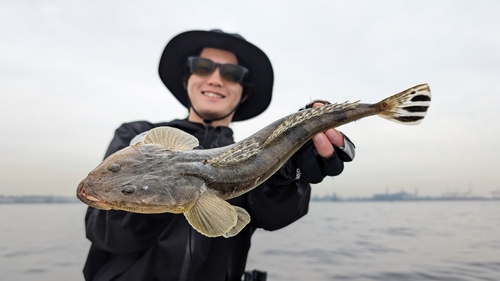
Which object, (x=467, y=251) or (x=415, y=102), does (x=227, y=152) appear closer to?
(x=415, y=102)

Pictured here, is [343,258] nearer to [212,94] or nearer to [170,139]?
[212,94]

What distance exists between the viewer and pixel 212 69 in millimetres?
4586

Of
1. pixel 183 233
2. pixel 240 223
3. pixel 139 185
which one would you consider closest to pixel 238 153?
pixel 240 223

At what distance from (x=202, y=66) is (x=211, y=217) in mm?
2973

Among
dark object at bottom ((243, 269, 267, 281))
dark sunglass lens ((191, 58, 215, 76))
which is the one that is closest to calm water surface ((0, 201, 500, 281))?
dark object at bottom ((243, 269, 267, 281))

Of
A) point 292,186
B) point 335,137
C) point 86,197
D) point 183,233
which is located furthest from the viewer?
point 183,233

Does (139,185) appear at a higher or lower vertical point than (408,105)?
lower

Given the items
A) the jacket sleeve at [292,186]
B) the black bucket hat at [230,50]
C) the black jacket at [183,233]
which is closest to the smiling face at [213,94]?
the black jacket at [183,233]

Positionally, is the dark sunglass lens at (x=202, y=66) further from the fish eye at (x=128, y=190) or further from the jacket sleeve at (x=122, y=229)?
the fish eye at (x=128, y=190)

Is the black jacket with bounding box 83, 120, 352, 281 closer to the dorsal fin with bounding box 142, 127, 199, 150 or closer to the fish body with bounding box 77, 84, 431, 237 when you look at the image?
the fish body with bounding box 77, 84, 431, 237

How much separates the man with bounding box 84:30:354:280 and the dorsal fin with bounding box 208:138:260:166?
634 millimetres

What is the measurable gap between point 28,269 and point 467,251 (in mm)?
18605

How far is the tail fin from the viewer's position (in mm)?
2762

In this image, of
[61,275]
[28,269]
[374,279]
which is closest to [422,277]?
[374,279]
